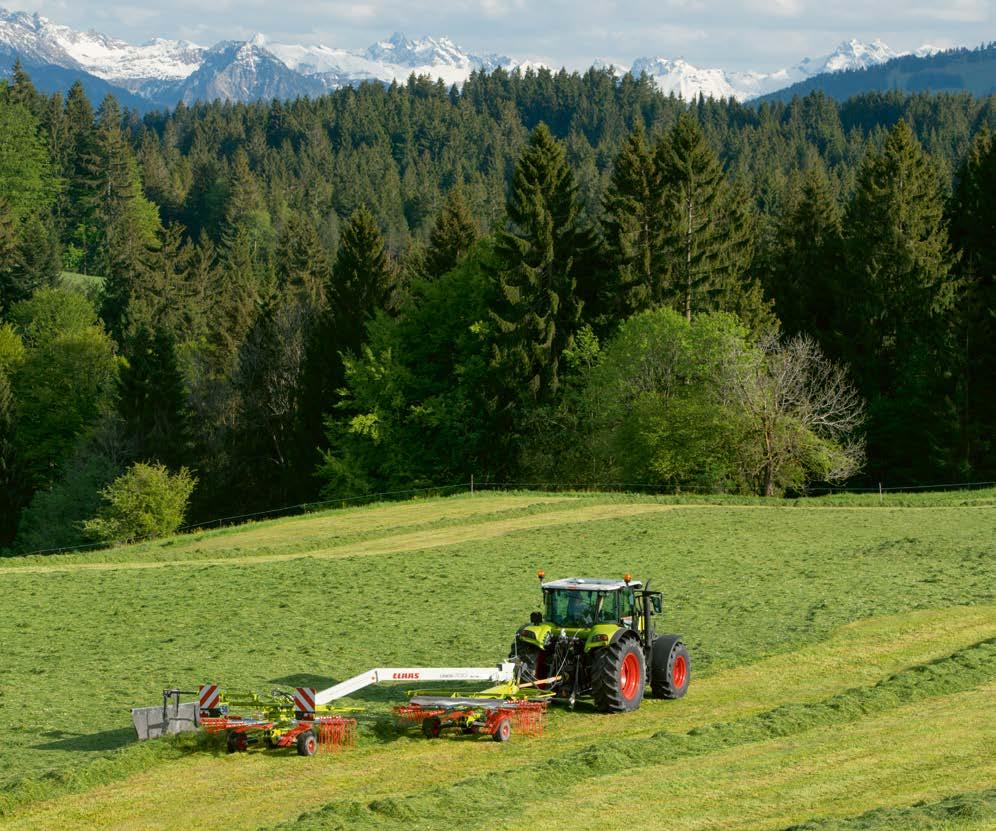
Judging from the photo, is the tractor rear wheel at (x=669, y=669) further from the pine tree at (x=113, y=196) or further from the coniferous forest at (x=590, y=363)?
the pine tree at (x=113, y=196)

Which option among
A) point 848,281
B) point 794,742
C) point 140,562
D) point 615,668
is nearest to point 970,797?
point 794,742

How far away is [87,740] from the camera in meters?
20.8

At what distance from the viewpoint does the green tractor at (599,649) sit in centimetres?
2255

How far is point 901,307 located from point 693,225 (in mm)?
12937

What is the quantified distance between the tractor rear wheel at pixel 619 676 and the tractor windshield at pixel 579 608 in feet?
2.01

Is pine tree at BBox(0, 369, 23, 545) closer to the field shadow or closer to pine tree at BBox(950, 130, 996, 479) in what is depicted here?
pine tree at BBox(950, 130, 996, 479)

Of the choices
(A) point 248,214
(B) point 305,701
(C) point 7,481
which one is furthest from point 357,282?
(A) point 248,214

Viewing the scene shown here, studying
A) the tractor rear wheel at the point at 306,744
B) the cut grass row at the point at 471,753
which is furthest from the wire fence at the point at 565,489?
the tractor rear wheel at the point at 306,744

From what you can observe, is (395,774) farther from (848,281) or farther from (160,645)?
(848,281)

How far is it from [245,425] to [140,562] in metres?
42.0

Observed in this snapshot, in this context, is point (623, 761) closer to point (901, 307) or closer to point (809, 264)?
point (901, 307)

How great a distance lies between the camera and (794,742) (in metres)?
20.4

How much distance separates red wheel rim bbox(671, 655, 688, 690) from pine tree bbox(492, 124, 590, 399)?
44929 mm

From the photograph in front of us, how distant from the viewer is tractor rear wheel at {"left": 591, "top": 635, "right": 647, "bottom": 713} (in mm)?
22406
